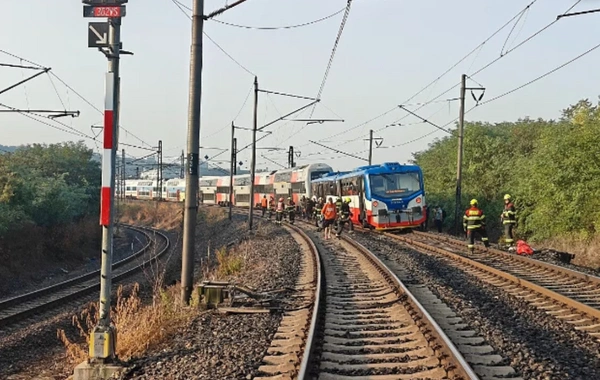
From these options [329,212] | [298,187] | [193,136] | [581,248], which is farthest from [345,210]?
[298,187]

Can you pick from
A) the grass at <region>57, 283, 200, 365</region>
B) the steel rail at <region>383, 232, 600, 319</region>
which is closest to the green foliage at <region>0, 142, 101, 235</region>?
the steel rail at <region>383, 232, 600, 319</region>

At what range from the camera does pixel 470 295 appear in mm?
12477

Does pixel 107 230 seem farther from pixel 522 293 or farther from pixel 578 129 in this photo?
pixel 578 129

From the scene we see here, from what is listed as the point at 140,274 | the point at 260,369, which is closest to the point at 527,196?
the point at 140,274

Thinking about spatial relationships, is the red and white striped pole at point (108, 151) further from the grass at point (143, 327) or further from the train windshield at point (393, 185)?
the train windshield at point (393, 185)

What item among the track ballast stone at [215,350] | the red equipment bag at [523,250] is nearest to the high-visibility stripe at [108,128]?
the track ballast stone at [215,350]

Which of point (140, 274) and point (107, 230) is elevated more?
point (107, 230)

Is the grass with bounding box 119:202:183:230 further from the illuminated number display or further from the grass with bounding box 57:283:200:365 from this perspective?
the illuminated number display

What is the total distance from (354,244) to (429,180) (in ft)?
94.6

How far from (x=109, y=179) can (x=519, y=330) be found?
5.80m

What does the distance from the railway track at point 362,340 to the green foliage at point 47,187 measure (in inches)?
851

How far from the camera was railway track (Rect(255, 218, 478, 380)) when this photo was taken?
664 centimetres

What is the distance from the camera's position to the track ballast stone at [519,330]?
693 cm

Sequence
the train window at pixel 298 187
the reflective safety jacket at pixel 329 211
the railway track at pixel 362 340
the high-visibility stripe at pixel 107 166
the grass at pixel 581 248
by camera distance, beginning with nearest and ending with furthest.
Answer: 1. the railway track at pixel 362 340
2. the high-visibility stripe at pixel 107 166
3. the grass at pixel 581 248
4. the reflective safety jacket at pixel 329 211
5. the train window at pixel 298 187
